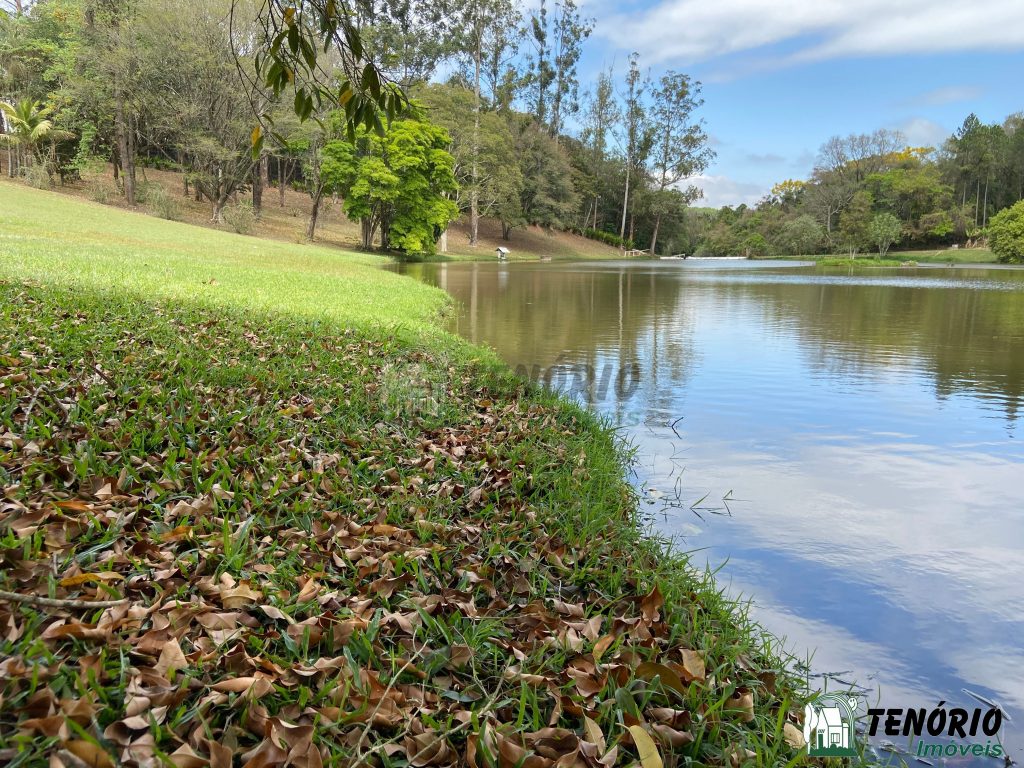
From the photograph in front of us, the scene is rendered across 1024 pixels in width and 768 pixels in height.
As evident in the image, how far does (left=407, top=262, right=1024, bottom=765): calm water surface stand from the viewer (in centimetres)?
322

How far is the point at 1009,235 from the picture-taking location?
46.6m

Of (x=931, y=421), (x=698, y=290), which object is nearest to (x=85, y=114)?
(x=698, y=290)

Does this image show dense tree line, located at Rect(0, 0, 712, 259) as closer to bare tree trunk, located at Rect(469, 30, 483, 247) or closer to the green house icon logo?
bare tree trunk, located at Rect(469, 30, 483, 247)

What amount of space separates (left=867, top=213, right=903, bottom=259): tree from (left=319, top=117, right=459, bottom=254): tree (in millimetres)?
43093

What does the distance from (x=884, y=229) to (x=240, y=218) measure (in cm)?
5566

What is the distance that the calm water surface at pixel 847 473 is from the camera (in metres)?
3.22

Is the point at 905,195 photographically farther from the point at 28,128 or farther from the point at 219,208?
the point at 28,128

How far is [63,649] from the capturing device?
6.84 ft

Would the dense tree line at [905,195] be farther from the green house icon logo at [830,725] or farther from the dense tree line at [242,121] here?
the green house icon logo at [830,725]

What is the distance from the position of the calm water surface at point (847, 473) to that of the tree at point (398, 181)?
952 inches

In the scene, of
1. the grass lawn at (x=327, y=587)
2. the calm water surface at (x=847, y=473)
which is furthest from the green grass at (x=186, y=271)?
the grass lawn at (x=327, y=587)

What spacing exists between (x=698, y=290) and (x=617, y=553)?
2134 cm

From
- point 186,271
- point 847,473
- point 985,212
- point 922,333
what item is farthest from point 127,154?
point 985,212

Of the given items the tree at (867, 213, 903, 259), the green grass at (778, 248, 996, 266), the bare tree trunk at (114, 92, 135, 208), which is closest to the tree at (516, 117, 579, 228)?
the green grass at (778, 248, 996, 266)
